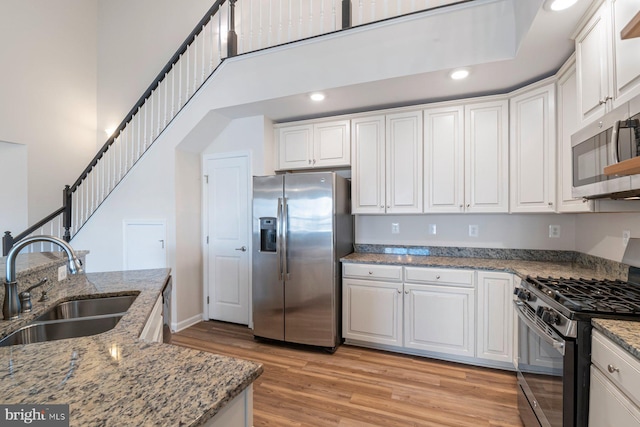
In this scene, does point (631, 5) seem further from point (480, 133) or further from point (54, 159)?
point (54, 159)

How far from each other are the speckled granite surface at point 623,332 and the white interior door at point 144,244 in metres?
3.93

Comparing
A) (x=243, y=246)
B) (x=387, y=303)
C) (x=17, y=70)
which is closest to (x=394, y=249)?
(x=387, y=303)

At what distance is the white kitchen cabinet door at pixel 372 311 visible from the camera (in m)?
2.90

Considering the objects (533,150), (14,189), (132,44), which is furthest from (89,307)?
(132,44)

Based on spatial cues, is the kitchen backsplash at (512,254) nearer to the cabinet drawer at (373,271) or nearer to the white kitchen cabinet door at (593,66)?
the cabinet drawer at (373,271)

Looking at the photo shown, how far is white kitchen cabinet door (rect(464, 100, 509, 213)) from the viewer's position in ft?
9.11

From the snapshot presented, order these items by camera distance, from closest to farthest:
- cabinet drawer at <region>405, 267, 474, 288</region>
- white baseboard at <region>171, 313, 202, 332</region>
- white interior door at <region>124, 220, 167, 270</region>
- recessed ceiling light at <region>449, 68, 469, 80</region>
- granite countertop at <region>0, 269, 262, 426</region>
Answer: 1. granite countertop at <region>0, 269, 262, 426</region>
2. recessed ceiling light at <region>449, 68, 469, 80</region>
3. cabinet drawer at <region>405, 267, 474, 288</region>
4. white baseboard at <region>171, 313, 202, 332</region>
5. white interior door at <region>124, 220, 167, 270</region>

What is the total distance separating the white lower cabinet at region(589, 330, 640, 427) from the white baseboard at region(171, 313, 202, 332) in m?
3.71

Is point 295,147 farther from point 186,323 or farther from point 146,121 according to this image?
point 186,323

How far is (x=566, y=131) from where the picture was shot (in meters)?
2.31

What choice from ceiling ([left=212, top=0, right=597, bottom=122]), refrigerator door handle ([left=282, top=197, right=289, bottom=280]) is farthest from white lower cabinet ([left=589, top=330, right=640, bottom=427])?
refrigerator door handle ([left=282, top=197, right=289, bottom=280])

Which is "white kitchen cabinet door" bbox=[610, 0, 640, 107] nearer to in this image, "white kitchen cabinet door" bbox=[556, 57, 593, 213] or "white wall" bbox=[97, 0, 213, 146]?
"white kitchen cabinet door" bbox=[556, 57, 593, 213]

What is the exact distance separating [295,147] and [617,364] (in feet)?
10.2

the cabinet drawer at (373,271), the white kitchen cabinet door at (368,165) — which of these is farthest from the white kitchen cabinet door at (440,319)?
the white kitchen cabinet door at (368,165)
